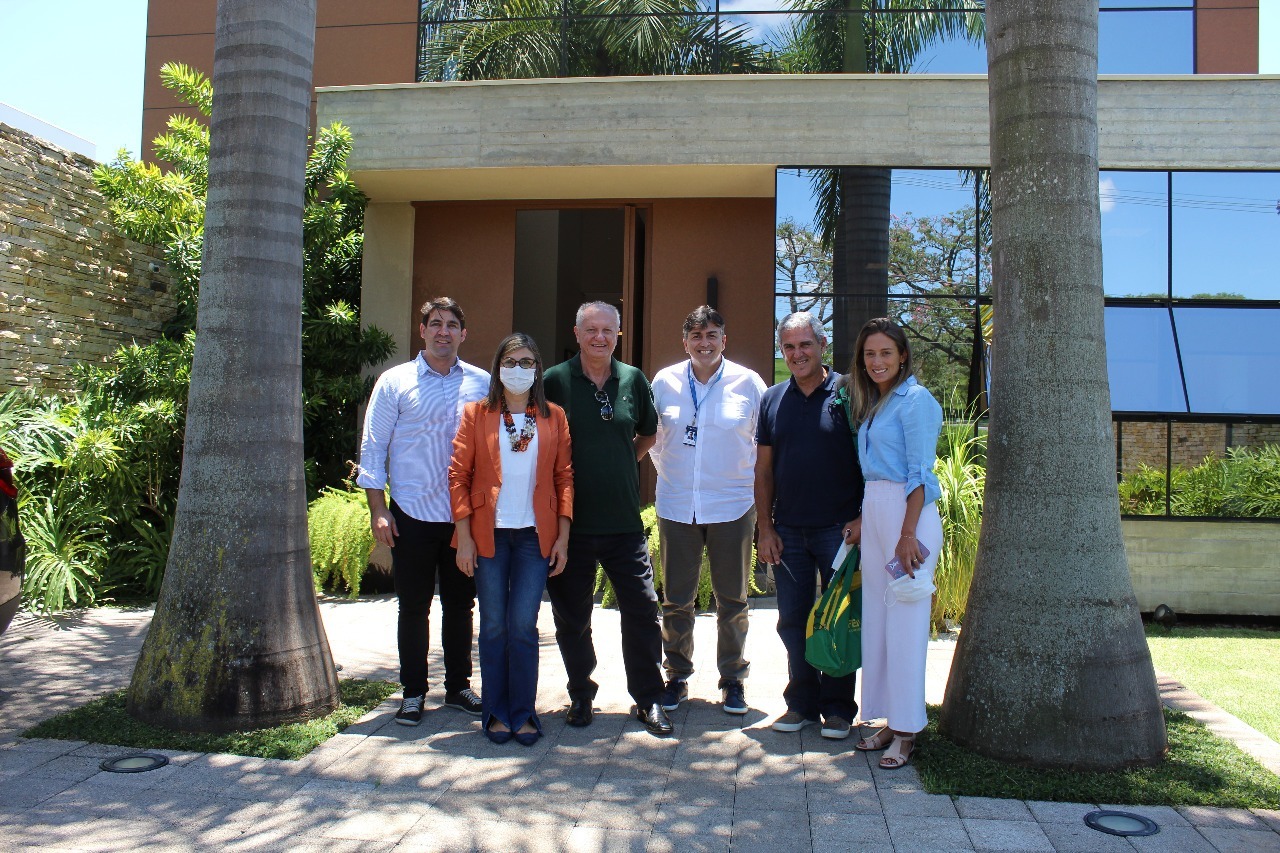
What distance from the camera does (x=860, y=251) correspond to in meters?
9.11

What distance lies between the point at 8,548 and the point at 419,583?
6.41ft

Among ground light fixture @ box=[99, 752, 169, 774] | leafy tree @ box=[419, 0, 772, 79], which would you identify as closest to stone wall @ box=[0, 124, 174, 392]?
leafy tree @ box=[419, 0, 772, 79]

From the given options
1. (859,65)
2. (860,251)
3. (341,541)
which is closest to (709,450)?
(341,541)

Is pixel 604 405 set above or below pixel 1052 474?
above

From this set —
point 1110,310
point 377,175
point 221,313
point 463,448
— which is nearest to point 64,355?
point 377,175

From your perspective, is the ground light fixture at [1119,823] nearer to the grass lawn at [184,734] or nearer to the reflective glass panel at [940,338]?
the grass lawn at [184,734]

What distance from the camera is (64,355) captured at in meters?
9.40

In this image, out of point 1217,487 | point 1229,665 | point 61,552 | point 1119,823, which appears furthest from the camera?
point 1217,487

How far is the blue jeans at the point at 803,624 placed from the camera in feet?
15.7

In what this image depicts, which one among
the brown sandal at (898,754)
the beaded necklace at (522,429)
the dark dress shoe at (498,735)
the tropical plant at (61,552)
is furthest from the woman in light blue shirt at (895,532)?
the tropical plant at (61,552)

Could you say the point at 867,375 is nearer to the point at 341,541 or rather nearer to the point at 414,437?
the point at 414,437

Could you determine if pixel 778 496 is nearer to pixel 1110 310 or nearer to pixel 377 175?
pixel 1110 310

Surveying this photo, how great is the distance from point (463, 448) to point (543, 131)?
5.40 m

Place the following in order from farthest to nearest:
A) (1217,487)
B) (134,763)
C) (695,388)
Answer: (1217,487) < (695,388) < (134,763)
